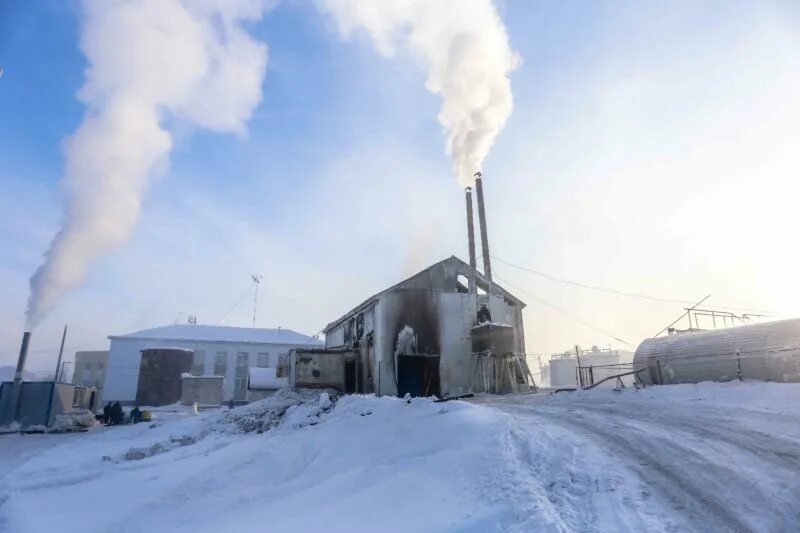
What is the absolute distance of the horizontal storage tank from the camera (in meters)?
17.2

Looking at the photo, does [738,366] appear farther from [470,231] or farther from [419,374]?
[470,231]

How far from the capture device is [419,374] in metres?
25.1

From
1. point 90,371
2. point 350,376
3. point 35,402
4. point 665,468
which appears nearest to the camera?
point 665,468

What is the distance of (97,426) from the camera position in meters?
29.8

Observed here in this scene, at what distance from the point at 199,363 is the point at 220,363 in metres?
2.28

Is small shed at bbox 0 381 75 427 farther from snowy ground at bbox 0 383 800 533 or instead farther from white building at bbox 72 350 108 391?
white building at bbox 72 350 108 391

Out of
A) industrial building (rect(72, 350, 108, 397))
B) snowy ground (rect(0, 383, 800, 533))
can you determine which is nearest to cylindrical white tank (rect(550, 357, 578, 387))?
snowy ground (rect(0, 383, 800, 533))

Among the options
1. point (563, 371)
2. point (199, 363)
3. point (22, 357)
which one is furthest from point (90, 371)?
point (563, 371)

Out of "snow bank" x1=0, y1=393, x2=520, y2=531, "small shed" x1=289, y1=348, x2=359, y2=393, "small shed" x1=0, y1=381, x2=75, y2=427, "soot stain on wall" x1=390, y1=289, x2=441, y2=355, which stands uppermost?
"soot stain on wall" x1=390, y1=289, x2=441, y2=355

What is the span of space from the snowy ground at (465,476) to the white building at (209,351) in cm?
4439

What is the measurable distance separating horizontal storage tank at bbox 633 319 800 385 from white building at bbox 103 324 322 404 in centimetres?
4148

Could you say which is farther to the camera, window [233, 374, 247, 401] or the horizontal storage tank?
window [233, 374, 247, 401]

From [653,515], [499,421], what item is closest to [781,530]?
[653,515]

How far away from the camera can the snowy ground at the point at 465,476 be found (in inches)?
236
